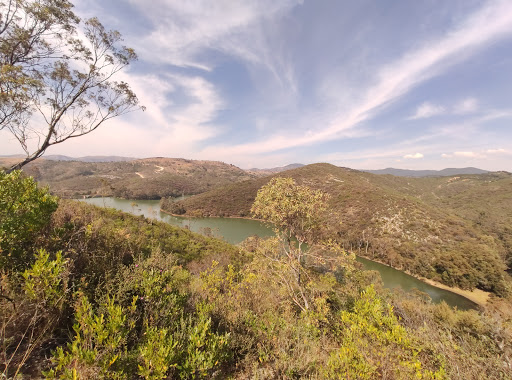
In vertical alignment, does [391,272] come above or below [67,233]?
below

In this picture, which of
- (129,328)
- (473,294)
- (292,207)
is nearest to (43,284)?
(129,328)

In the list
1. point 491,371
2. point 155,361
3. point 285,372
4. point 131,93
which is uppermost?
point 131,93

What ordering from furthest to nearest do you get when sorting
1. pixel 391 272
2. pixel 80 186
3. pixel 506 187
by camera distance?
pixel 80 186 < pixel 506 187 < pixel 391 272

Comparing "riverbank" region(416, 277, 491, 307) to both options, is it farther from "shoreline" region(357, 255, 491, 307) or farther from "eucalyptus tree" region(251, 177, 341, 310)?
"eucalyptus tree" region(251, 177, 341, 310)

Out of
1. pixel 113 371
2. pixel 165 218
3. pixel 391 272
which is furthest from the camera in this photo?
pixel 165 218

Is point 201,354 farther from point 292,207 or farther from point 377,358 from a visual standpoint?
point 292,207

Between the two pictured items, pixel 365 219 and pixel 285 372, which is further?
pixel 365 219

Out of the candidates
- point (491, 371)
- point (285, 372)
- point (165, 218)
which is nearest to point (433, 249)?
point (491, 371)

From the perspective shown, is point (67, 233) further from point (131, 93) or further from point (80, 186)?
point (80, 186)
